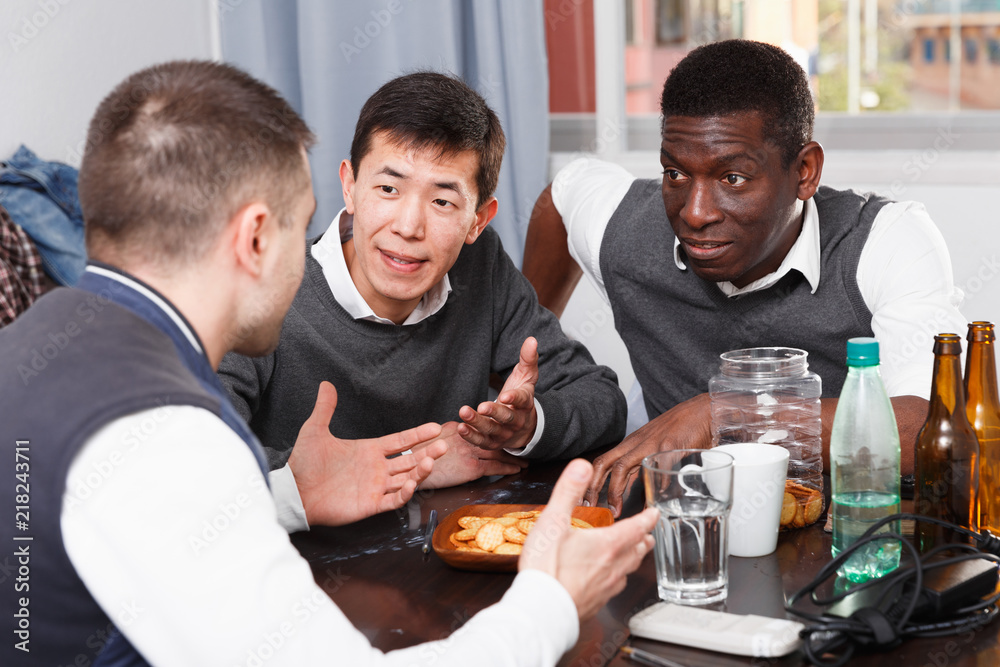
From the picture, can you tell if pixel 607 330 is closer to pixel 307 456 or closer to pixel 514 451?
pixel 514 451

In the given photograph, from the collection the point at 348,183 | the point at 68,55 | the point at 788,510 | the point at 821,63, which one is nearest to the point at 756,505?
the point at 788,510

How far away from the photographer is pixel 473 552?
979 mm

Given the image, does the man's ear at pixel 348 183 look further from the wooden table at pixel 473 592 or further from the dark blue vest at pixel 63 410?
the dark blue vest at pixel 63 410

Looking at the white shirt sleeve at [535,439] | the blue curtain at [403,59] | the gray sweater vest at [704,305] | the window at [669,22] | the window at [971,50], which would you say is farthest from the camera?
the window at [971,50]

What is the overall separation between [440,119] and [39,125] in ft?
5.90

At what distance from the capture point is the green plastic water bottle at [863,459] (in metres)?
0.97

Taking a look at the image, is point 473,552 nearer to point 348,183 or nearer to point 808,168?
point 348,183

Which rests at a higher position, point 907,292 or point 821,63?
point 821,63

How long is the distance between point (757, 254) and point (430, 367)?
1.97ft

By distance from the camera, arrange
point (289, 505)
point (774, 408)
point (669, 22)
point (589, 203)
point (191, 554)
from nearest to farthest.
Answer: point (191, 554), point (289, 505), point (774, 408), point (589, 203), point (669, 22)

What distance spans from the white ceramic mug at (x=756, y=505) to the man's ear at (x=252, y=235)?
520 mm

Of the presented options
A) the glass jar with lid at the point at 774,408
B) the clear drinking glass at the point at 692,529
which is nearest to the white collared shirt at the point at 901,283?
the glass jar with lid at the point at 774,408

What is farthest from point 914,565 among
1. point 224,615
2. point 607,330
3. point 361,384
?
point 607,330

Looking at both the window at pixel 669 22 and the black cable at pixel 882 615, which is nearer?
the black cable at pixel 882 615
